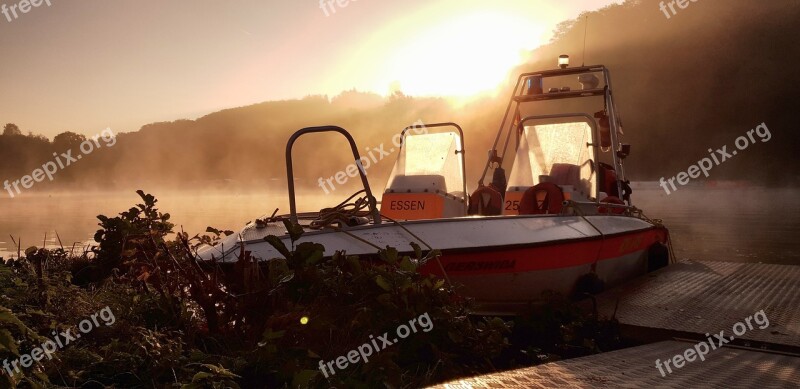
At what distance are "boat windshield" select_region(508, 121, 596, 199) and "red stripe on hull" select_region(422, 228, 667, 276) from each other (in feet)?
4.00

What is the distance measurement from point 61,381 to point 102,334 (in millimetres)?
417

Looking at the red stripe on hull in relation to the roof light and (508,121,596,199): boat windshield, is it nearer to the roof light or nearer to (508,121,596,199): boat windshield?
(508,121,596,199): boat windshield

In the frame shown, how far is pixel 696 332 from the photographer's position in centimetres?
507

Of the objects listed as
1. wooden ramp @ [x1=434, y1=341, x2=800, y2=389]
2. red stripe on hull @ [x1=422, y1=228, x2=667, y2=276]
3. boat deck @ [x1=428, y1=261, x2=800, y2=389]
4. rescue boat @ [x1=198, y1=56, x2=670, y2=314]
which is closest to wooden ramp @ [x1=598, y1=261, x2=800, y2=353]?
boat deck @ [x1=428, y1=261, x2=800, y2=389]

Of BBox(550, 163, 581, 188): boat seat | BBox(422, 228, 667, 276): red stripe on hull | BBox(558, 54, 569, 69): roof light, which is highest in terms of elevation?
BBox(558, 54, 569, 69): roof light

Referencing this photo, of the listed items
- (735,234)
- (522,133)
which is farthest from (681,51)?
(522,133)

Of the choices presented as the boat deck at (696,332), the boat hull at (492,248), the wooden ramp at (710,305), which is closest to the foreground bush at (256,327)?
the boat deck at (696,332)

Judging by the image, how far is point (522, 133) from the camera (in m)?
8.93

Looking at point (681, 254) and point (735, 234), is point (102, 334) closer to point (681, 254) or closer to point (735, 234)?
point (681, 254)

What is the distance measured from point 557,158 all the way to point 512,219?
2.69m

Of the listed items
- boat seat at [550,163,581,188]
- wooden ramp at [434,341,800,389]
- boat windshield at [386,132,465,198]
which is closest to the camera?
wooden ramp at [434,341,800,389]

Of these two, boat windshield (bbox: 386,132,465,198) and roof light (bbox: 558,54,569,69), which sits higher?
roof light (bbox: 558,54,569,69)

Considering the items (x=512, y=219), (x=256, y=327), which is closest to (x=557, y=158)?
(x=512, y=219)

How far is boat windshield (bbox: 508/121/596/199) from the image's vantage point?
820 cm
